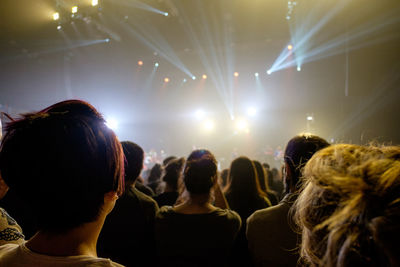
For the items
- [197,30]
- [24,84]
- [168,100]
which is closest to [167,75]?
[168,100]

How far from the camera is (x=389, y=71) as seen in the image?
551 cm

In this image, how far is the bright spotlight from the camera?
18775 mm

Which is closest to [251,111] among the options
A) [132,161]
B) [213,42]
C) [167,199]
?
[213,42]

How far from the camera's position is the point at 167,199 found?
10.1ft

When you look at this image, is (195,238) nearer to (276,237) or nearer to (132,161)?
(276,237)

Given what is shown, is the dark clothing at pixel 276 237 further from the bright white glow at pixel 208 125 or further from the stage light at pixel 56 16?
the bright white glow at pixel 208 125

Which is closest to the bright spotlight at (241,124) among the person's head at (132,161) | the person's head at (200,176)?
the person's head at (132,161)

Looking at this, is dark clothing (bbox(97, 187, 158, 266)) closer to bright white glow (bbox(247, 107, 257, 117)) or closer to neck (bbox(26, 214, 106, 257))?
neck (bbox(26, 214, 106, 257))

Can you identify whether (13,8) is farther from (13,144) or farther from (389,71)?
(389,71)

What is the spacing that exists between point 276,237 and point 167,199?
5.53ft

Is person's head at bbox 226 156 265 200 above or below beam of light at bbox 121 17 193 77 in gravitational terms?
below

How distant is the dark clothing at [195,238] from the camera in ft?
6.03

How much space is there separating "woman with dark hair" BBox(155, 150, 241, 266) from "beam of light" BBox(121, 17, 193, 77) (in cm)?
797

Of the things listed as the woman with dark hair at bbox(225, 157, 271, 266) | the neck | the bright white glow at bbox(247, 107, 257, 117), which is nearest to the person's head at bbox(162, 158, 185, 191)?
the woman with dark hair at bbox(225, 157, 271, 266)
